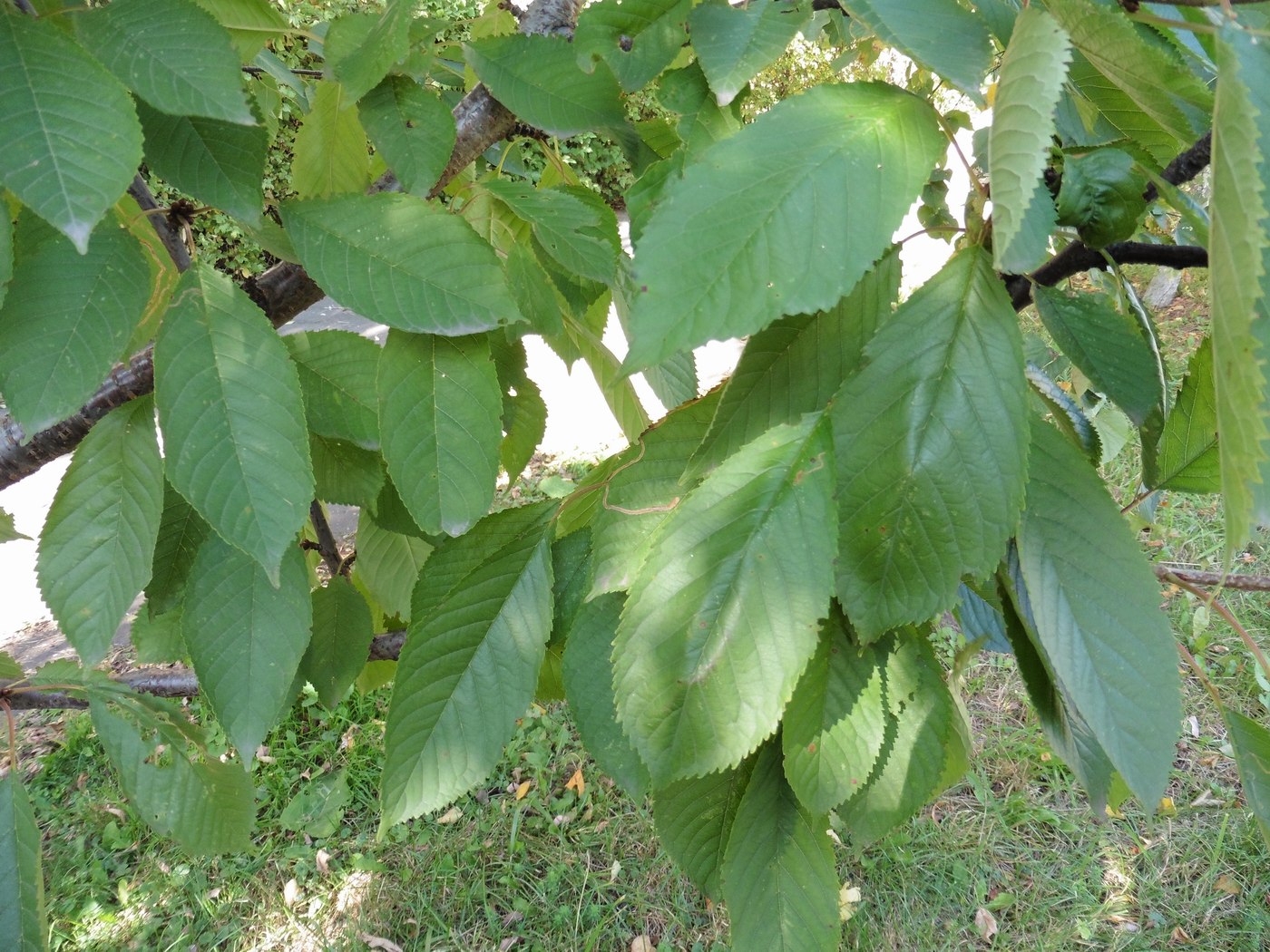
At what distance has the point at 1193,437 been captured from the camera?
72cm

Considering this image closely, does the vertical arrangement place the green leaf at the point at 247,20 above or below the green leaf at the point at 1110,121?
above

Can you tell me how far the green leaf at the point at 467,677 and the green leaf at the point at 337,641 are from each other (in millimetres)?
259

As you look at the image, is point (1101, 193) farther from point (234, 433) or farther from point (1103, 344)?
point (234, 433)

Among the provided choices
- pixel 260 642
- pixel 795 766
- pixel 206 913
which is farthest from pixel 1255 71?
pixel 206 913

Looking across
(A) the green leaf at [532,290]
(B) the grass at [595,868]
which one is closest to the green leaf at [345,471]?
(A) the green leaf at [532,290]

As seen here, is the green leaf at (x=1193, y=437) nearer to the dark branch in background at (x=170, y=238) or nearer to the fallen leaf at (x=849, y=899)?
the dark branch in background at (x=170, y=238)

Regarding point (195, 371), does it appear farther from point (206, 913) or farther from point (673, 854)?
point (206, 913)

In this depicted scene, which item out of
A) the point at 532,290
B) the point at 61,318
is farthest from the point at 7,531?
the point at 532,290

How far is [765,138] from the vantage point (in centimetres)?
51

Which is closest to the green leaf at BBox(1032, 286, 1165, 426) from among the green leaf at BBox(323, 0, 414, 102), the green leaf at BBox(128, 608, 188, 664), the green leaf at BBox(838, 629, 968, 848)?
the green leaf at BBox(838, 629, 968, 848)

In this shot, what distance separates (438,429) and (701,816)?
0.42 m

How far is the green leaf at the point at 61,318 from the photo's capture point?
629mm

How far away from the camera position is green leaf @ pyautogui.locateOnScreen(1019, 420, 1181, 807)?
22.4 inches

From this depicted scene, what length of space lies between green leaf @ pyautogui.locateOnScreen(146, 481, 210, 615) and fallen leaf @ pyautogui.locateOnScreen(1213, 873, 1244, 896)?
280cm
